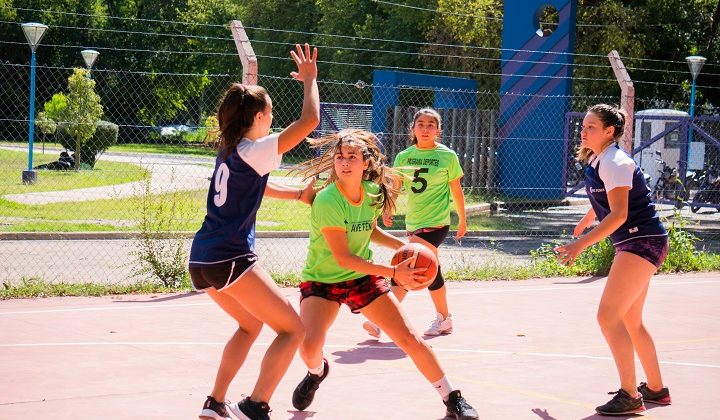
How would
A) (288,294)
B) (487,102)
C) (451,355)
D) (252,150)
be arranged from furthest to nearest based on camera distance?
1. (487,102)
2. (288,294)
3. (451,355)
4. (252,150)

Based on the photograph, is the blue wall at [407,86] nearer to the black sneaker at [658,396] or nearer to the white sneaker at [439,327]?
the white sneaker at [439,327]

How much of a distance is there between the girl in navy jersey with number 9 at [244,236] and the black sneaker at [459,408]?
100 centimetres

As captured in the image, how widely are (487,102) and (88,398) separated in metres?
28.2

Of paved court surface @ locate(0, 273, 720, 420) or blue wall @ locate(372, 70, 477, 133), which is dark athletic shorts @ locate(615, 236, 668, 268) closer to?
paved court surface @ locate(0, 273, 720, 420)

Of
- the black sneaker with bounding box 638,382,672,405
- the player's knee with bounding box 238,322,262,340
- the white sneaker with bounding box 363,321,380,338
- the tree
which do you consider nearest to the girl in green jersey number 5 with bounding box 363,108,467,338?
the white sneaker with bounding box 363,321,380,338

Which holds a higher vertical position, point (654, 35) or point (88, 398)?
point (654, 35)

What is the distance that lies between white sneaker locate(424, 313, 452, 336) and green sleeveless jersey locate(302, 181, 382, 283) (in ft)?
9.04

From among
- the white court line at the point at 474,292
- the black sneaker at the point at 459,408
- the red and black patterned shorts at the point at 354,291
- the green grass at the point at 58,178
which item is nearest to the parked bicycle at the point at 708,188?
the white court line at the point at 474,292

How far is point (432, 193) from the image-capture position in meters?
8.85

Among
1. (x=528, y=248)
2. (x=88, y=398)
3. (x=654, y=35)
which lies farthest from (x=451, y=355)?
(x=654, y=35)

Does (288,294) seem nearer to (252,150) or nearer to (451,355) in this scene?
(451,355)

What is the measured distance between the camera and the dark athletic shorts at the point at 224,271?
536 cm

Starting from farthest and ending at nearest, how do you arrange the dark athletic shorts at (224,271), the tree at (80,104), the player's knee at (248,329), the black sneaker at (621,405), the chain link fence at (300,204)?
the tree at (80,104) < the chain link fence at (300,204) < the black sneaker at (621,405) < the player's knee at (248,329) < the dark athletic shorts at (224,271)

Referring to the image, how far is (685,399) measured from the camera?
22.2 feet
